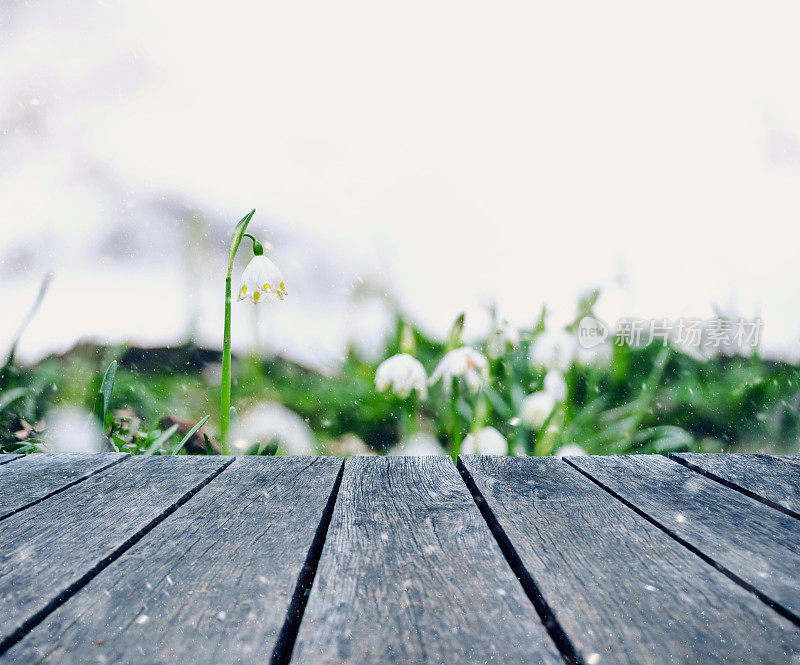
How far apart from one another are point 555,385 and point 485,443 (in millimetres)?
251

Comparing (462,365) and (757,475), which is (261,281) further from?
(757,475)

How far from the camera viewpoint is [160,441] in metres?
1.26

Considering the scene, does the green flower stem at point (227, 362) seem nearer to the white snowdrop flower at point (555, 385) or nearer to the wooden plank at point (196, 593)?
the wooden plank at point (196, 593)

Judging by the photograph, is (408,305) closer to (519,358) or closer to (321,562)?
(519,358)

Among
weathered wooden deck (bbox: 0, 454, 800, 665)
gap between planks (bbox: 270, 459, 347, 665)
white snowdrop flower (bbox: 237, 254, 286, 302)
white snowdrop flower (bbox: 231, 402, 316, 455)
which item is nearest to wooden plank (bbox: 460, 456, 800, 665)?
weathered wooden deck (bbox: 0, 454, 800, 665)

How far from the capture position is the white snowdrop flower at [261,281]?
1.19 metres

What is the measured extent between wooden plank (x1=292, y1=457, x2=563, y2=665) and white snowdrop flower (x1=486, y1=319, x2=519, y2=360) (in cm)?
89

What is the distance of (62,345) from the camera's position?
1509mm

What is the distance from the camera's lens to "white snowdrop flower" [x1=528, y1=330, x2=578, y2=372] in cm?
147

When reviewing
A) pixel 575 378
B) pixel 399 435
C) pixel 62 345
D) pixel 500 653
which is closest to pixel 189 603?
pixel 500 653

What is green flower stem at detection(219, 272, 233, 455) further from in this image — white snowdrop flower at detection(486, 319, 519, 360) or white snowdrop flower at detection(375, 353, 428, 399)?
white snowdrop flower at detection(486, 319, 519, 360)

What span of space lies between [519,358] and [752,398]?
26.9 inches

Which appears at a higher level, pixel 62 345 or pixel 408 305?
pixel 408 305

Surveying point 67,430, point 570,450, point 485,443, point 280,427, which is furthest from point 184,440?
point 570,450
